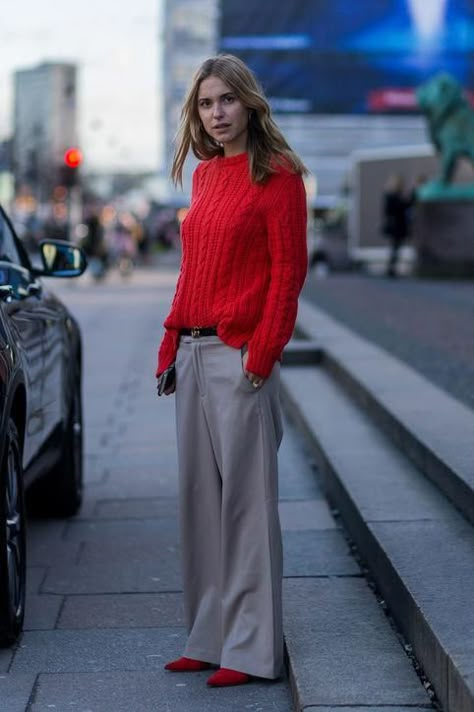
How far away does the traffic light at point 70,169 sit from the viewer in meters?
Result: 36.2

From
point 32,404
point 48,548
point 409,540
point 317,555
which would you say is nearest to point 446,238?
point 48,548

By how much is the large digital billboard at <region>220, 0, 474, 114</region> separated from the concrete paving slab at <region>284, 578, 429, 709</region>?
157 feet

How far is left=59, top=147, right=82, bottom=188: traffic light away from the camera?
36219mm

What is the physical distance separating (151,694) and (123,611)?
0.99 meters

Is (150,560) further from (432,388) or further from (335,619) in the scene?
(432,388)

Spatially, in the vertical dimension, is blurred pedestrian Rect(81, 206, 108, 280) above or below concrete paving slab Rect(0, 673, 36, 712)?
below

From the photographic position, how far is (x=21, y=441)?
5438mm

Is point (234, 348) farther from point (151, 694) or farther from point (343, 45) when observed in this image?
point (343, 45)

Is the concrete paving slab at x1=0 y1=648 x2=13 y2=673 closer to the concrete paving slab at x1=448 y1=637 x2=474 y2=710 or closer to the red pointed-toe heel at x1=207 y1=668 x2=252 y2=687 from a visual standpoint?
the red pointed-toe heel at x1=207 y1=668 x2=252 y2=687

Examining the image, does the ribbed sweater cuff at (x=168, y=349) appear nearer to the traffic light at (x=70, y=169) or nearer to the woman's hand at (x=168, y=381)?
the woman's hand at (x=168, y=381)

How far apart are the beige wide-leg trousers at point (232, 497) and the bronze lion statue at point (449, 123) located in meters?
22.9

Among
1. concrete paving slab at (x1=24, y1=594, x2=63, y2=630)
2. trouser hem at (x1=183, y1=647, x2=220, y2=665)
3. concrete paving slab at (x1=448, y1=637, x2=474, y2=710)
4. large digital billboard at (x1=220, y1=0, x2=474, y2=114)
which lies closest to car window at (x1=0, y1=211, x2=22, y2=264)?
concrete paving slab at (x1=24, y1=594, x2=63, y2=630)

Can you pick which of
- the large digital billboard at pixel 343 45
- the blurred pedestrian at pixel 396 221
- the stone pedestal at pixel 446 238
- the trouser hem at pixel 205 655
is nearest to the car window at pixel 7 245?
the trouser hem at pixel 205 655

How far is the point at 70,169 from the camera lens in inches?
1439
